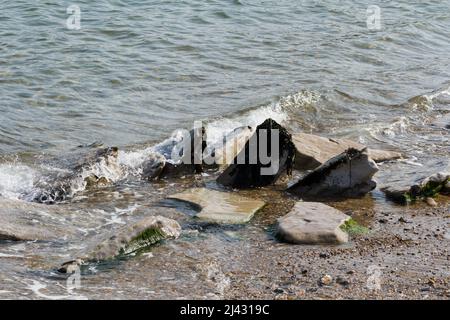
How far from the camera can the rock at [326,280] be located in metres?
5.94

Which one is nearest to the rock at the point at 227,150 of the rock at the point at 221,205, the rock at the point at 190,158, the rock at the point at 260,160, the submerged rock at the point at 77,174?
the rock at the point at 190,158

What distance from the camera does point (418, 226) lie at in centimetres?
738

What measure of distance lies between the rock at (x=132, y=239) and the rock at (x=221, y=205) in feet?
1.78

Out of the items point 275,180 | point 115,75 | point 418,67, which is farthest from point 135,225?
point 418,67

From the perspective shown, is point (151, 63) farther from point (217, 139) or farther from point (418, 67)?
point (418, 67)

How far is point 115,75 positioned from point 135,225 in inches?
273

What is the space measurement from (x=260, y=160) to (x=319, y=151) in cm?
104

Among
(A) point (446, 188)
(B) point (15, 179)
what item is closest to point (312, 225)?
(A) point (446, 188)

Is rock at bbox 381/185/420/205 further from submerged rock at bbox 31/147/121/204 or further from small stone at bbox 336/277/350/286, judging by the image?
submerged rock at bbox 31/147/121/204

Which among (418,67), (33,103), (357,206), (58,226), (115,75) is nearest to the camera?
(58,226)

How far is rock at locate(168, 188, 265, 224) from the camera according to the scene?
745 centimetres

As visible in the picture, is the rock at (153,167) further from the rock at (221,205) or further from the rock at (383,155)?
the rock at (383,155)

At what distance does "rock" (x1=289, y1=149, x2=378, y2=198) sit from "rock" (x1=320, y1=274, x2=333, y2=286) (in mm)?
2359

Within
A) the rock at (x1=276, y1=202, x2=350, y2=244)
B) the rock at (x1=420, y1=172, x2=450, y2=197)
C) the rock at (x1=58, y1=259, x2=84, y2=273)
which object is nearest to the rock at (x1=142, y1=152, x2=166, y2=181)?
the rock at (x1=276, y1=202, x2=350, y2=244)
